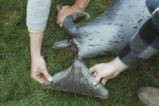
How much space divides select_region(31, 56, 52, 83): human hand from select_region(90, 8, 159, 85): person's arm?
319 mm

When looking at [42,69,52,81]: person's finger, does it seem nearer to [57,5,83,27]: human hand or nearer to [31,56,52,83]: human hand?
[31,56,52,83]: human hand

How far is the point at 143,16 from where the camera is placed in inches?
64.8

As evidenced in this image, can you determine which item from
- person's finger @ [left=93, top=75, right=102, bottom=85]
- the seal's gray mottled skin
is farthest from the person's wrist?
the seal's gray mottled skin

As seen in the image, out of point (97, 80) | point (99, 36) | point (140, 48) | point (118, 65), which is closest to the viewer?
point (140, 48)

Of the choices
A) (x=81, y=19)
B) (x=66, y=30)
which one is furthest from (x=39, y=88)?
(x=81, y=19)

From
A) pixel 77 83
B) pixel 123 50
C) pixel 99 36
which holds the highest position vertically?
pixel 123 50

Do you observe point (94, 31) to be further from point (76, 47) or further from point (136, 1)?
point (136, 1)

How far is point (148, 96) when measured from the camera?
1.71 meters

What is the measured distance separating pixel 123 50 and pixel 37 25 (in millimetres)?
425

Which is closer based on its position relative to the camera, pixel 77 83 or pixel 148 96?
pixel 77 83

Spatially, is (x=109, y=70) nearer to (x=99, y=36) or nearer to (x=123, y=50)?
(x=123, y=50)

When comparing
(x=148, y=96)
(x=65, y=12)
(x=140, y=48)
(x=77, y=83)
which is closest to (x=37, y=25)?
(x=77, y=83)

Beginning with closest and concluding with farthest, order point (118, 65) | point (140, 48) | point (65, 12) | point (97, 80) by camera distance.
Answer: point (140, 48), point (118, 65), point (97, 80), point (65, 12)

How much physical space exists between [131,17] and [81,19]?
40 cm
